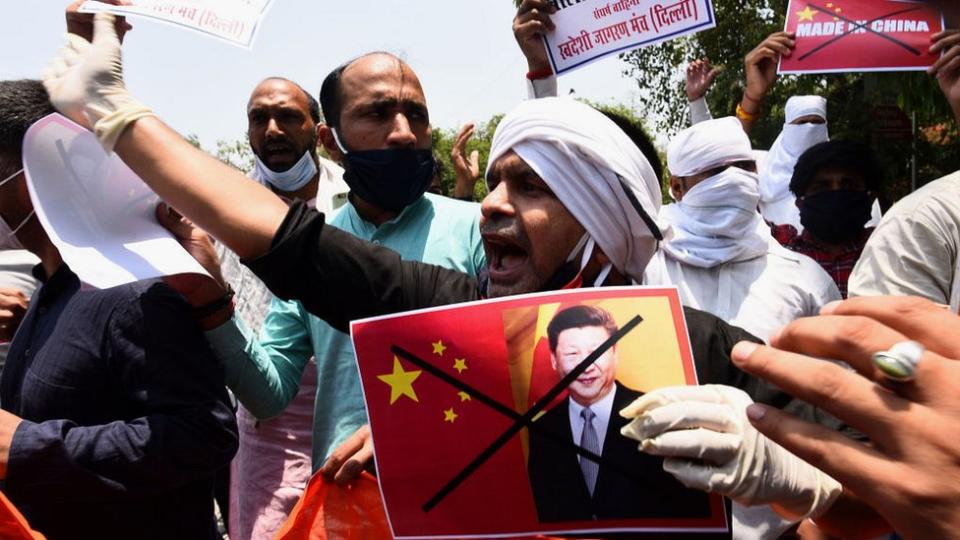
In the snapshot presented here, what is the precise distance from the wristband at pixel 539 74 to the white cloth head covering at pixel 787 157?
270 centimetres

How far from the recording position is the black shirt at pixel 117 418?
6.50ft

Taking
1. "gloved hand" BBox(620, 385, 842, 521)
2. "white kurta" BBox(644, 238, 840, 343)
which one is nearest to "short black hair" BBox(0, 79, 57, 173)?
"gloved hand" BBox(620, 385, 842, 521)

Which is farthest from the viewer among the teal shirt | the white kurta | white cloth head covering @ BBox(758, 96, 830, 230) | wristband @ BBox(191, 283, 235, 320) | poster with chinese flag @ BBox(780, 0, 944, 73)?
white cloth head covering @ BBox(758, 96, 830, 230)

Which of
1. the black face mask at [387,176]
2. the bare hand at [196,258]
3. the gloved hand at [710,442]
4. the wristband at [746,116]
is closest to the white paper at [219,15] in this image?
the bare hand at [196,258]

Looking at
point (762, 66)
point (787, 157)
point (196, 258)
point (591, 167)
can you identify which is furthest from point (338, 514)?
point (787, 157)

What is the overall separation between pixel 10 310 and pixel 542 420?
1985 millimetres

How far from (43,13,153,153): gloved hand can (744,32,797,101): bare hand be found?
9.58 ft

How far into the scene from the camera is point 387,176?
9.30 ft

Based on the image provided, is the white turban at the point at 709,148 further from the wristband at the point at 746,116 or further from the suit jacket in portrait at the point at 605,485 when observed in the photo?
the suit jacket in portrait at the point at 605,485

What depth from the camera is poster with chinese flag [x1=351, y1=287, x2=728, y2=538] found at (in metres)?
Result: 1.37

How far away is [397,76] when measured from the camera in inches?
118

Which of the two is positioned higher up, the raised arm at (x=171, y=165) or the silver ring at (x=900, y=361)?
the raised arm at (x=171, y=165)

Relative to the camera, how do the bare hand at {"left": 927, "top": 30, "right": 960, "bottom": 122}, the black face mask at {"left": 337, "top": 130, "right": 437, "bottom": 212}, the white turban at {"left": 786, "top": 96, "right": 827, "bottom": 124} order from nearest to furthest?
1. the black face mask at {"left": 337, "top": 130, "right": 437, "bottom": 212}
2. the bare hand at {"left": 927, "top": 30, "right": 960, "bottom": 122}
3. the white turban at {"left": 786, "top": 96, "right": 827, "bottom": 124}

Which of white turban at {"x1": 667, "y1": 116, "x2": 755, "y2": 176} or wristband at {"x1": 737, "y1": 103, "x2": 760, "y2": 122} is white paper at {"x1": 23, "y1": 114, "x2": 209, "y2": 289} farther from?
wristband at {"x1": 737, "y1": 103, "x2": 760, "y2": 122}
